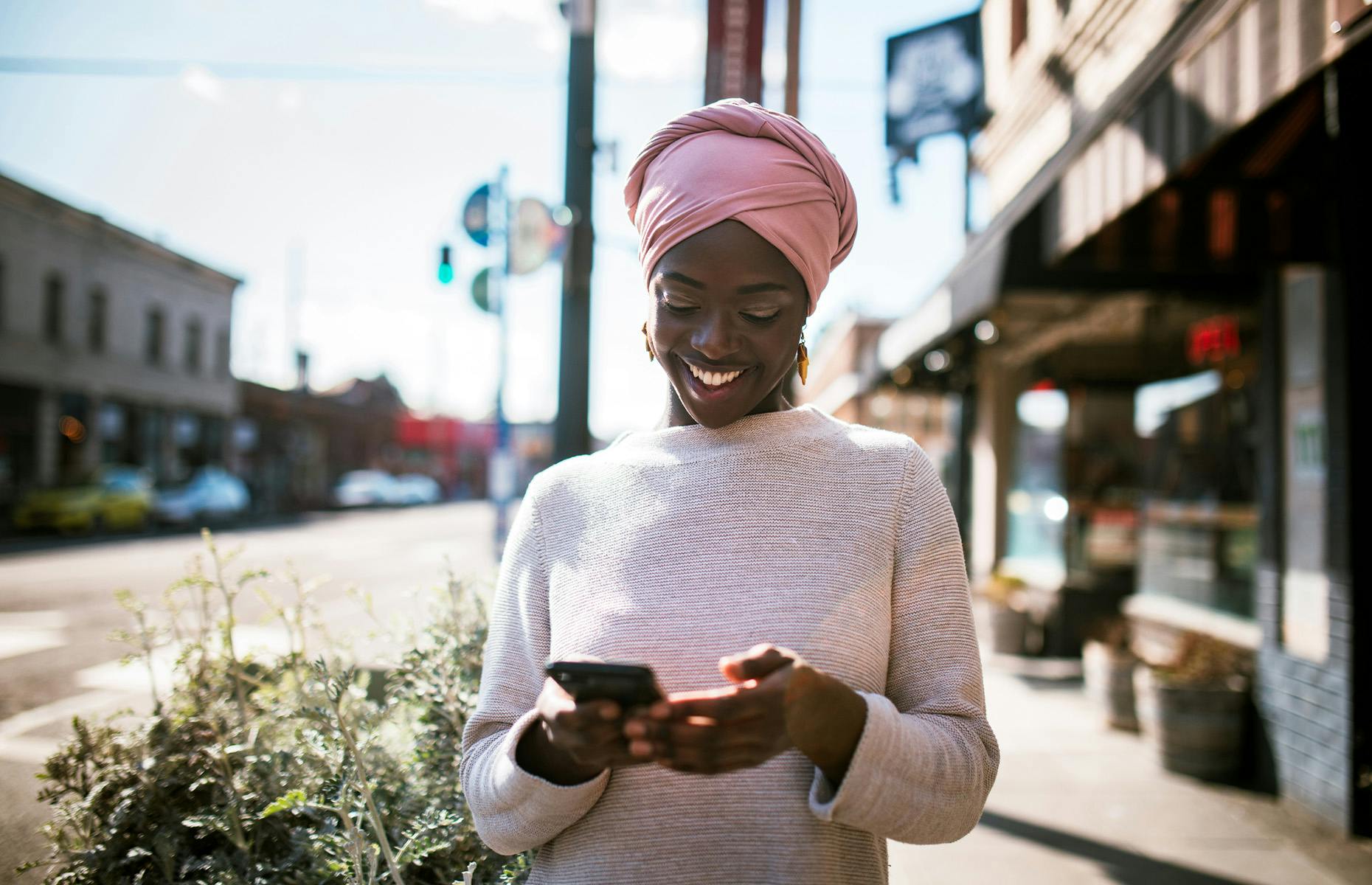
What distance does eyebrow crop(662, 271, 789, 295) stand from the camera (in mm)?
1247

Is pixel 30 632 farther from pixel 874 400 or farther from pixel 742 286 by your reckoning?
pixel 874 400

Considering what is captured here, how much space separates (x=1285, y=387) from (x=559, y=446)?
3.76 metres

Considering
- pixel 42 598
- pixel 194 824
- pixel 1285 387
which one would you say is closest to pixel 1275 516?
pixel 1285 387

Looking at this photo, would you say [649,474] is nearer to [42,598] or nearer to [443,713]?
[443,713]

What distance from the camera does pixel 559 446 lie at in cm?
450

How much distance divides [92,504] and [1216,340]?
21994mm

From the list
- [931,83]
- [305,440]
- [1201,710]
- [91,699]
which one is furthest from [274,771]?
[305,440]

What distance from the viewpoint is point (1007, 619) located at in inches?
328

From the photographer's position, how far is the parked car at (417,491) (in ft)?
137

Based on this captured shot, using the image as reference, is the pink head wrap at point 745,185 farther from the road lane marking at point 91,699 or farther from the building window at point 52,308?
the building window at point 52,308

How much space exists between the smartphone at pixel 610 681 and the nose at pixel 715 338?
0.47m

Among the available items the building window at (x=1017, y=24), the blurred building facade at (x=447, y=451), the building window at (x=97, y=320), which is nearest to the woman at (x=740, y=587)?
the building window at (x=1017, y=24)

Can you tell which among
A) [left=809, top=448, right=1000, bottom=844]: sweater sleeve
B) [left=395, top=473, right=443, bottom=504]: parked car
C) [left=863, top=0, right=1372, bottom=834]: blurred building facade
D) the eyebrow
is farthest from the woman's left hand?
[left=395, top=473, right=443, bottom=504]: parked car

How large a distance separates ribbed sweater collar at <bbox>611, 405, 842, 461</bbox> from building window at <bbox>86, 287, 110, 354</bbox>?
2984 cm
